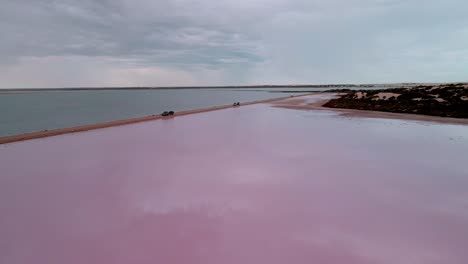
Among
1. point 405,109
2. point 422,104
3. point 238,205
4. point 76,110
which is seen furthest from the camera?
point 76,110

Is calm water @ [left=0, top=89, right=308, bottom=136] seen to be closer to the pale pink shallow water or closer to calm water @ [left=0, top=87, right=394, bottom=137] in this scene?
calm water @ [left=0, top=87, right=394, bottom=137]

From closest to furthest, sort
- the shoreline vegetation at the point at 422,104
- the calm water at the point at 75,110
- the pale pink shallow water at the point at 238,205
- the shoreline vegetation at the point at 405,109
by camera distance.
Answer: the pale pink shallow water at the point at 238,205 < the shoreline vegetation at the point at 405,109 < the shoreline vegetation at the point at 422,104 < the calm water at the point at 75,110

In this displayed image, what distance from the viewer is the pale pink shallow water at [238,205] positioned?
4148 millimetres

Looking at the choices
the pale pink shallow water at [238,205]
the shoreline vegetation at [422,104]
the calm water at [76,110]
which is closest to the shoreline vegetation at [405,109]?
the shoreline vegetation at [422,104]

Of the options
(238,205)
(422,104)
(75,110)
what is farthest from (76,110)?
(422,104)

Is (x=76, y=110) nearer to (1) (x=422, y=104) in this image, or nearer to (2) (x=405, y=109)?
(2) (x=405, y=109)

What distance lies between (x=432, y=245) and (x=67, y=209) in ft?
21.0

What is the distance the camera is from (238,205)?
18.7 feet

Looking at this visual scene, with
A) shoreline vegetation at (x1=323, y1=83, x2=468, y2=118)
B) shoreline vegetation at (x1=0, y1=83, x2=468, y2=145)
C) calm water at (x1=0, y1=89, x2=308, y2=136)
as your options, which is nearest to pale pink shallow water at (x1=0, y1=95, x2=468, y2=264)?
shoreline vegetation at (x1=0, y1=83, x2=468, y2=145)

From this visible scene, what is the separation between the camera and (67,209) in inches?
221

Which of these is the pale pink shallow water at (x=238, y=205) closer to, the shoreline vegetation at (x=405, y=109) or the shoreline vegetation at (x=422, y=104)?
the shoreline vegetation at (x=405, y=109)

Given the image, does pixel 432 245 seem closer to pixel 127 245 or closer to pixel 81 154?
pixel 127 245

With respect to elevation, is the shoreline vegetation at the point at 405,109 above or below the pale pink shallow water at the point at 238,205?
above

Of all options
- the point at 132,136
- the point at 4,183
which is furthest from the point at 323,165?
the point at 132,136
